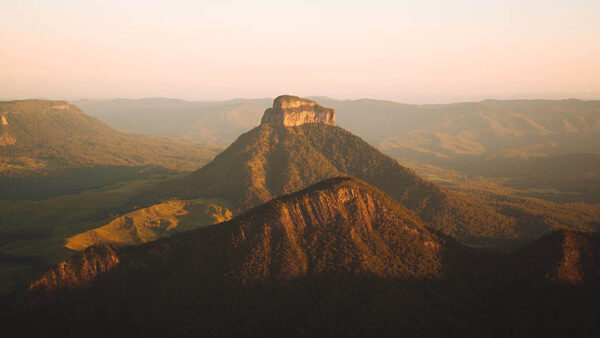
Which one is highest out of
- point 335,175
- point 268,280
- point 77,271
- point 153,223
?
point 335,175

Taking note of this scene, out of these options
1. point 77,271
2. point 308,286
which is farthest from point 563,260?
point 77,271

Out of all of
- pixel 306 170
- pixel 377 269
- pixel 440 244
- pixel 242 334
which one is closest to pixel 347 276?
pixel 377 269

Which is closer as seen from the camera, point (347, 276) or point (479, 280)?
point (347, 276)

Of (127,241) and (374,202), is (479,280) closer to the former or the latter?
(374,202)

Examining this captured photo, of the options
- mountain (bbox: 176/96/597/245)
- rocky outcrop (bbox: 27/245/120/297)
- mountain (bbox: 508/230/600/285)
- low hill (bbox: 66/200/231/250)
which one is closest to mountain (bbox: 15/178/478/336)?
rocky outcrop (bbox: 27/245/120/297)

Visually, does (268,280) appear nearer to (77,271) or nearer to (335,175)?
(77,271)

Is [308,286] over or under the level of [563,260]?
under
